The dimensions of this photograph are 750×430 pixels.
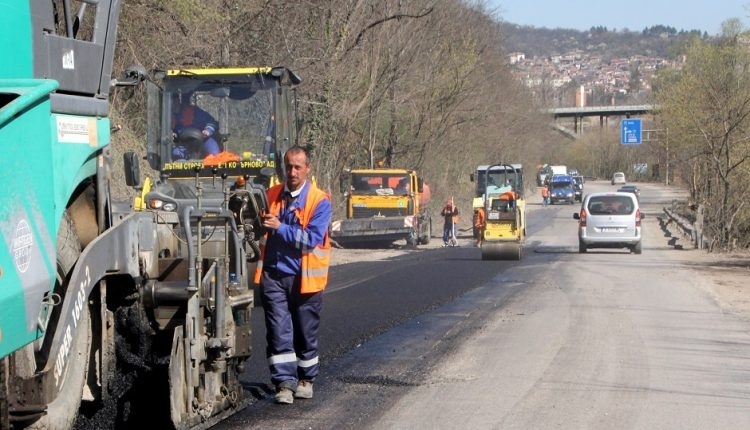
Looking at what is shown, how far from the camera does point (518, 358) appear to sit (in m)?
10.7

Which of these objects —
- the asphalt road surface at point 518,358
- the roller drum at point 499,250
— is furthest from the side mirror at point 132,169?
the roller drum at point 499,250

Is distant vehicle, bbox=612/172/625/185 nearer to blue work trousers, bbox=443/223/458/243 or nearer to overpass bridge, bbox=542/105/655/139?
overpass bridge, bbox=542/105/655/139

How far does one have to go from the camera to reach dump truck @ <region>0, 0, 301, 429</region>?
4.70 m

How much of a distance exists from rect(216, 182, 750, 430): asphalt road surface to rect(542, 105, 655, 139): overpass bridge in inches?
3993

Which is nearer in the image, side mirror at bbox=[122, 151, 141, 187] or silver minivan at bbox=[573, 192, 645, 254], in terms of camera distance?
side mirror at bbox=[122, 151, 141, 187]

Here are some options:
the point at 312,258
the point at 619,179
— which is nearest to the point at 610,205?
the point at 312,258

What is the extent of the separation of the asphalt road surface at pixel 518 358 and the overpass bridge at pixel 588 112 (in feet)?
333

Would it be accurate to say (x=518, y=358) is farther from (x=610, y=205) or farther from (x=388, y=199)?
(x=388, y=199)

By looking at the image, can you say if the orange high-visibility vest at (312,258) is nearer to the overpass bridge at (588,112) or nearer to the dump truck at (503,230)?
the dump truck at (503,230)

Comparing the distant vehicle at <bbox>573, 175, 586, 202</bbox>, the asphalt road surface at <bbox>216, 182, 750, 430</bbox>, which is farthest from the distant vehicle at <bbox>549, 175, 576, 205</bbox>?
the asphalt road surface at <bbox>216, 182, 750, 430</bbox>

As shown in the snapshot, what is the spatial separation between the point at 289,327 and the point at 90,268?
2849 mm

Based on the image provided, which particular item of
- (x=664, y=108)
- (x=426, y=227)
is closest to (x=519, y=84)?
(x=664, y=108)

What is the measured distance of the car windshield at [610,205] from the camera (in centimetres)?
3194

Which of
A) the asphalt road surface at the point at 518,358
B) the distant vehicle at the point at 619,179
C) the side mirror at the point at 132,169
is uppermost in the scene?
the side mirror at the point at 132,169
